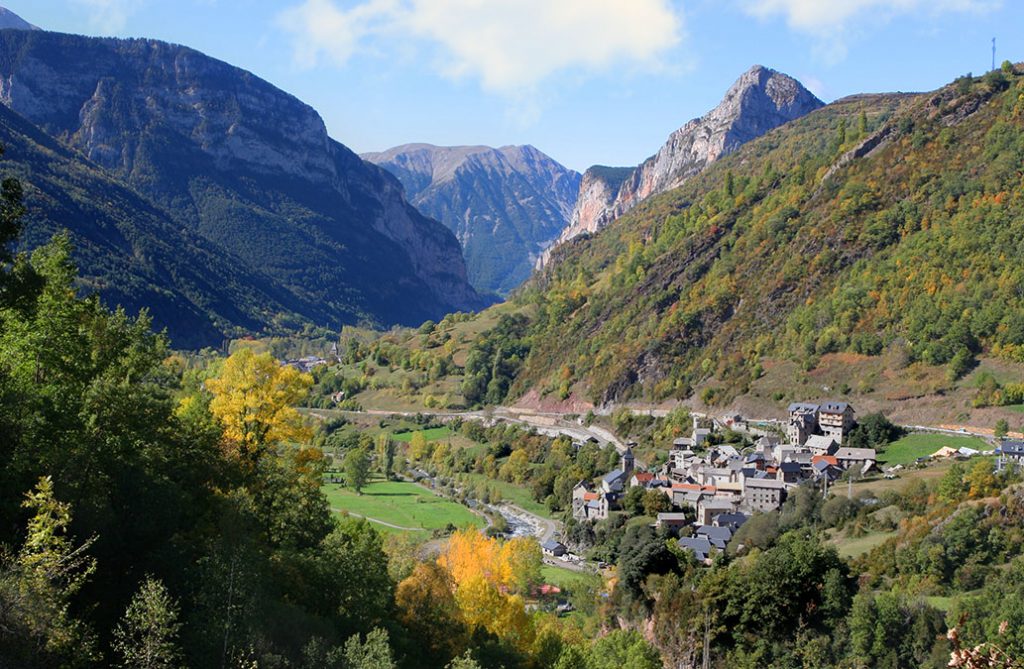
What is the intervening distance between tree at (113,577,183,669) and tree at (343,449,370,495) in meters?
69.5

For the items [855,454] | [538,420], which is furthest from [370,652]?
[538,420]

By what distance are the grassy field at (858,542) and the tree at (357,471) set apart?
46.4m

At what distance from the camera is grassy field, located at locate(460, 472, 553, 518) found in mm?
79894

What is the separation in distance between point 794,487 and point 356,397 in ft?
299

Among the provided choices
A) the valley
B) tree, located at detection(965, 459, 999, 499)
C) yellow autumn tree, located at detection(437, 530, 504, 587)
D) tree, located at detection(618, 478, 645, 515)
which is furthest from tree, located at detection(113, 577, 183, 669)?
tree, located at detection(618, 478, 645, 515)

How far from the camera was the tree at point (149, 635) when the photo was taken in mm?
15359

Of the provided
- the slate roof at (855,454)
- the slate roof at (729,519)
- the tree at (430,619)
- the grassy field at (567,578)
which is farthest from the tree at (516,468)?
the tree at (430,619)

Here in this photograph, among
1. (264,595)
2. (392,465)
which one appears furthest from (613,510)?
(264,595)

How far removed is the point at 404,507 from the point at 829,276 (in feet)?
189

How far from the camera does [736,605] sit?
41281 millimetres

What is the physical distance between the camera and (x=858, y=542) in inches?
2064

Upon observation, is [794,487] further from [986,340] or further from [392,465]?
[392,465]

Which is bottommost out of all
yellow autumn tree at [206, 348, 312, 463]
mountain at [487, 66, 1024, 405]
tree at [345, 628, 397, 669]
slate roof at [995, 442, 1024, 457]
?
tree at [345, 628, 397, 669]

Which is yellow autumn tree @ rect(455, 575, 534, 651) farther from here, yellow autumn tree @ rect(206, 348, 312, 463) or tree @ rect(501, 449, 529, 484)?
tree @ rect(501, 449, 529, 484)
